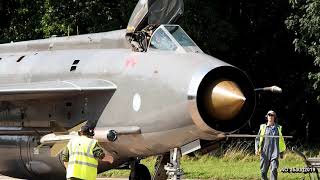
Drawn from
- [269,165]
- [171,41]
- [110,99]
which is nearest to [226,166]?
[269,165]

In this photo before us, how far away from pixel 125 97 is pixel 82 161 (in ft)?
5.02

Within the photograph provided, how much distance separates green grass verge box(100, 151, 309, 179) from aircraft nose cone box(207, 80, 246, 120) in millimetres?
5811

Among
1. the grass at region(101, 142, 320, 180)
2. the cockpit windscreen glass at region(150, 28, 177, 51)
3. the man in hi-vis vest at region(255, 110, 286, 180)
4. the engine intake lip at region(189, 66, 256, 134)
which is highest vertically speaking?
the cockpit windscreen glass at region(150, 28, 177, 51)

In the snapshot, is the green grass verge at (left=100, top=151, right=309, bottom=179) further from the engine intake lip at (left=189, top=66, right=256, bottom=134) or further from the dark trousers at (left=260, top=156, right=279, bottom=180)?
the engine intake lip at (left=189, top=66, right=256, bottom=134)

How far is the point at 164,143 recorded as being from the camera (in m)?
11.2

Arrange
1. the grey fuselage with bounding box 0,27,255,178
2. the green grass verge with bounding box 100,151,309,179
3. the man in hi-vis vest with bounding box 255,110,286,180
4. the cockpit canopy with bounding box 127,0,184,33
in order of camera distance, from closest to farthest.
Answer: the grey fuselage with bounding box 0,27,255,178
the cockpit canopy with bounding box 127,0,184,33
the man in hi-vis vest with bounding box 255,110,286,180
the green grass verge with bounding box 100,151,309,179

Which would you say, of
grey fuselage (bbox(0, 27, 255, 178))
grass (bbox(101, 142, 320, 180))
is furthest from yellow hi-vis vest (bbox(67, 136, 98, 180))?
grass (bbox(101, 142, 320, 180))

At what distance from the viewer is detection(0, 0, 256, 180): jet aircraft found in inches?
416

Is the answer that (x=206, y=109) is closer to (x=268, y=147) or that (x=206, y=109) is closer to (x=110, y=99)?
(x=110, y=99)

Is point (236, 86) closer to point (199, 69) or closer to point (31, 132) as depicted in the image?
point (199, 69)

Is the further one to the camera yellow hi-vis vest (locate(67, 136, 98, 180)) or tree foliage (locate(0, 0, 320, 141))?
tree foliage (locate(0, 0, 320, 141))

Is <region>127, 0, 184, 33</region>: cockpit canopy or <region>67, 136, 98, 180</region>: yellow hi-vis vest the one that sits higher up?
<region>127, 0, 184, 33</region>: cockpit canopy

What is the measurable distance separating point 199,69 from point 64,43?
4.10 metres

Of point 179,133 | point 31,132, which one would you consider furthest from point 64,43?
point 179,133
